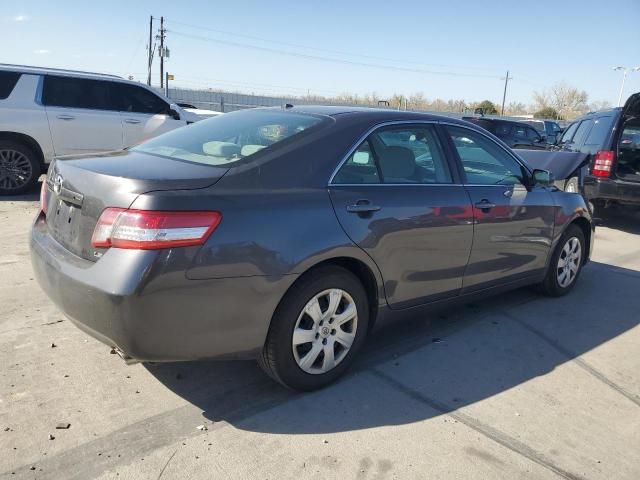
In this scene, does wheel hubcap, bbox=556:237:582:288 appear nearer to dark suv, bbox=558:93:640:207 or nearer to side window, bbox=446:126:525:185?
side window, bbox=446:126:525:185

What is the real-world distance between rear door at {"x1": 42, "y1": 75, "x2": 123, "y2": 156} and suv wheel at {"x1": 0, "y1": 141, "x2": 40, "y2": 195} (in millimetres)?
396

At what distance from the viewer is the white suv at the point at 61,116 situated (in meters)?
7.97

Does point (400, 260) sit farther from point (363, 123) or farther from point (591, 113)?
point (591, 113)

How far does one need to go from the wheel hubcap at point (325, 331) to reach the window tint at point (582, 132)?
7862 millimetres

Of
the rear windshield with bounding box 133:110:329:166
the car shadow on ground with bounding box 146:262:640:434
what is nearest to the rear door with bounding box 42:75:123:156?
the rear windshield with bounding box 133:110:329:166

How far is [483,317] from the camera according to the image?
455cm

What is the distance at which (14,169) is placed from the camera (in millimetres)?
8078

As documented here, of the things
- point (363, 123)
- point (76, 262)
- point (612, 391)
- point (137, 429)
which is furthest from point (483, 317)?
point (76, 262)

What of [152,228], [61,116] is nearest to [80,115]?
[61,116]

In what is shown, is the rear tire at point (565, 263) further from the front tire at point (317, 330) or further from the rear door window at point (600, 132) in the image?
the rear door window at point (600, 132)

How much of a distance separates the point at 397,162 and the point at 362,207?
55 centimetres

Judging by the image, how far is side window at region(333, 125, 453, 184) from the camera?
10.8ft

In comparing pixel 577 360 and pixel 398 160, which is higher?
pixel 398 160

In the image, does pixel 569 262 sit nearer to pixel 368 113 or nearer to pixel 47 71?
pixel 368 113
